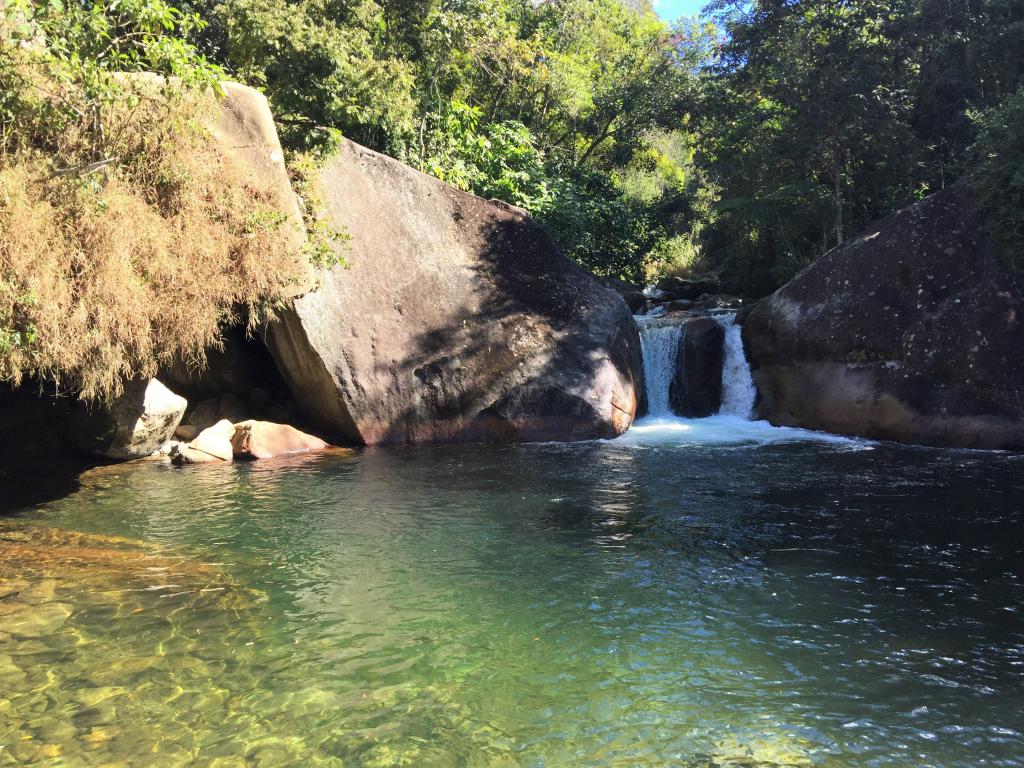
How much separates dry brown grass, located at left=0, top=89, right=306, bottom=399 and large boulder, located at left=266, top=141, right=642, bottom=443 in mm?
2306

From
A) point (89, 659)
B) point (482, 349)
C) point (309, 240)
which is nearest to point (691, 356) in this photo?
point (482, 349)

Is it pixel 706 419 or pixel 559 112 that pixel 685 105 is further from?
pixel 706 419

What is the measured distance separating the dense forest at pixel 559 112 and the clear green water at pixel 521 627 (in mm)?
3224

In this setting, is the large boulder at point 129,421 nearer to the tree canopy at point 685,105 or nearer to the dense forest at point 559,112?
the dense forest at point 559,112

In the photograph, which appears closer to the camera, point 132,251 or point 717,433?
point 132,251

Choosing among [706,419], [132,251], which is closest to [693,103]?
[706,419]

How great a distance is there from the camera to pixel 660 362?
1714cm

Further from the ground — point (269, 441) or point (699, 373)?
point (699, 373)

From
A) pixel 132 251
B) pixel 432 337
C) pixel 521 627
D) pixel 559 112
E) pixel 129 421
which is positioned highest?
pixel 559 112

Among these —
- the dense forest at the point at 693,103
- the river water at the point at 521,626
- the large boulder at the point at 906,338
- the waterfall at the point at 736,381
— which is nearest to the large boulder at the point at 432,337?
the dense forest at the point at 693,103

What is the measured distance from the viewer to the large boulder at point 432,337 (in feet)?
45.3

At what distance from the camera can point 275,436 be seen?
13.3 meters

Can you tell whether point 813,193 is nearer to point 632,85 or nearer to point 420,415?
point 632,85

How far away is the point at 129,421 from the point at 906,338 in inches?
512
